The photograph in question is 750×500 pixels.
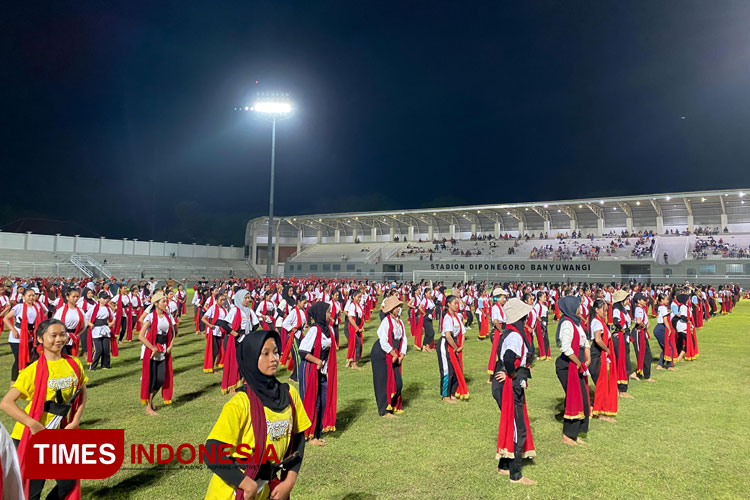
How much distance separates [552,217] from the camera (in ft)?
157

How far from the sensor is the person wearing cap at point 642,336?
848 centimetres

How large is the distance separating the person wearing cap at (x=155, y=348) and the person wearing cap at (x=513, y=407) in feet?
16.7

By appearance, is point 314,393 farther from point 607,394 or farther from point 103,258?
point 103,258

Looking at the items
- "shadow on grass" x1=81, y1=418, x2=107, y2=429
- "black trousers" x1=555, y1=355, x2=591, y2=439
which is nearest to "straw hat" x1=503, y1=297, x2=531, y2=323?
"black trousers" x1=555, y1=355, x2=591, y2=439

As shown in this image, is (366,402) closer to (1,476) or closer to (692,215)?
(1,476)

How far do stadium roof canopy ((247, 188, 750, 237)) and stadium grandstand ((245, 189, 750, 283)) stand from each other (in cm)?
11

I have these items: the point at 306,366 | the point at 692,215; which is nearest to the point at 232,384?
the point at 306,366

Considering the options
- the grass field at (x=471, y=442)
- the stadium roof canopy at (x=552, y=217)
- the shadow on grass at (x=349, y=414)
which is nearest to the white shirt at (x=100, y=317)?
the grass field at (x=471, y=442)

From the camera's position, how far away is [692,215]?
41750 millimetres

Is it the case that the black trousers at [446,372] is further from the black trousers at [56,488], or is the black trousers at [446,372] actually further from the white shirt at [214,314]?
the black trousers at [56,488]

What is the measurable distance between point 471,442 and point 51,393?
4.63m

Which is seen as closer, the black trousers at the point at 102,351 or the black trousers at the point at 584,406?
the black trousers at the point at 584,406

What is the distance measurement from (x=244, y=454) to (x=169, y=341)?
5.19 metres

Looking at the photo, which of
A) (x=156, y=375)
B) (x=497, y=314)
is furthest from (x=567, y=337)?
(x=156, y=375)
